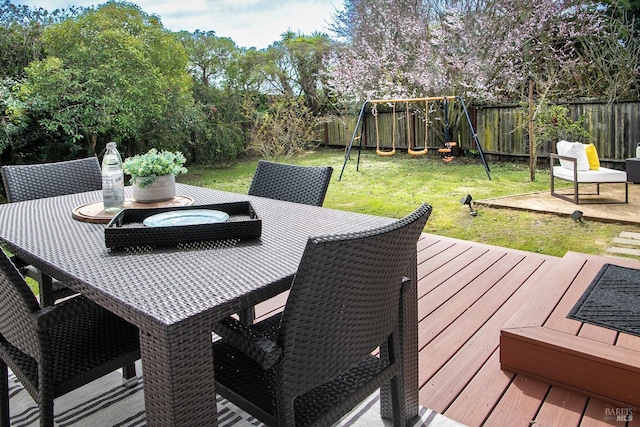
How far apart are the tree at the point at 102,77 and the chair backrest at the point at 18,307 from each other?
4.65 meters

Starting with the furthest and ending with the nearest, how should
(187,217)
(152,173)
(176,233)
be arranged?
(152,173) < (187,217) < (176,233)

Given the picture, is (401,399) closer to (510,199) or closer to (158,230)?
(158,230)

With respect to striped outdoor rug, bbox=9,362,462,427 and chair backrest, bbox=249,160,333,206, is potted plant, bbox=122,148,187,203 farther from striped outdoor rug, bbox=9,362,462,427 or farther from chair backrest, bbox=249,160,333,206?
striped outdoor rug, bbox=9,362,462,427

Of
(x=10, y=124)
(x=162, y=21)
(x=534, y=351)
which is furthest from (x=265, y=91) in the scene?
(x=534, y=351)

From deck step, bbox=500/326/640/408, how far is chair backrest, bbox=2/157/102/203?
7.54 ft

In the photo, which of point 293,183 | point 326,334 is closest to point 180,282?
point 326,334

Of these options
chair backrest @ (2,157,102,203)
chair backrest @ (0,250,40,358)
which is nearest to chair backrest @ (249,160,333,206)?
chair backrest @ (2,157,102,203)

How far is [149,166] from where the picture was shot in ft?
→ 6.30

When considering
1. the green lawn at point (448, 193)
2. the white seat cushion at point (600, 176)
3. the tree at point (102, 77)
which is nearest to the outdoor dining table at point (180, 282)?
the green lawn at point (448, 193)

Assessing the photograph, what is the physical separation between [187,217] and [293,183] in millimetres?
767

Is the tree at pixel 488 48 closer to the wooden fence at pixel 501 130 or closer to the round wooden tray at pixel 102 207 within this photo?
the wooden fence at pixel 501 130

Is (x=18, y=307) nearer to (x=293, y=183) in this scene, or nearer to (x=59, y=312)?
(x=59, y=312)

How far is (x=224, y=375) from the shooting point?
1.30 metres

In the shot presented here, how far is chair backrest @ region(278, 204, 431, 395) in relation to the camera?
→ 1012 millimetres
